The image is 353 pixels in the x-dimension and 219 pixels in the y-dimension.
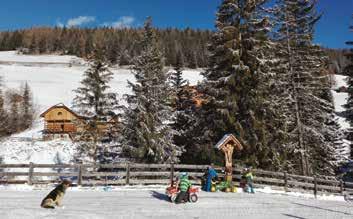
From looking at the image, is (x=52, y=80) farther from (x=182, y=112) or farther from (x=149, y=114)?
(x=149, y=114)

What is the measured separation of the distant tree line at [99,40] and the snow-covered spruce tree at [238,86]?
101 meters

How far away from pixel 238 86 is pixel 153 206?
500 inches

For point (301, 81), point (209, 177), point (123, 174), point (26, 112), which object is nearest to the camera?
point (209, 177)

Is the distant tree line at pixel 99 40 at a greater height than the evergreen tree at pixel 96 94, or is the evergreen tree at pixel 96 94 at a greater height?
the distant tree line at pixel 99 40

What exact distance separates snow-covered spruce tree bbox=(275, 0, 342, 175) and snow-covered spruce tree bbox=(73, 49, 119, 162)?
13221 millimetres

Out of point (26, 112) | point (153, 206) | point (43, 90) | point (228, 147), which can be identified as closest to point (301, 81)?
point (228, 147)

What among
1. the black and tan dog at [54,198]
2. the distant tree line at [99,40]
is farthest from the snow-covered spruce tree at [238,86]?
the distant tree line at [99,40]

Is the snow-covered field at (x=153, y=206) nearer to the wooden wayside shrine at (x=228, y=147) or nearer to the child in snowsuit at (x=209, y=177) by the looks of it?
the child in snowsuit at (x=209, y=177)

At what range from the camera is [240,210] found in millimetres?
16422

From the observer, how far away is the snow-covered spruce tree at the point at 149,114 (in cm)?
2683

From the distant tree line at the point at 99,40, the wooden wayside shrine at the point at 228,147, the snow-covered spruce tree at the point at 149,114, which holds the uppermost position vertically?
the distant tree line at the point at 99,40

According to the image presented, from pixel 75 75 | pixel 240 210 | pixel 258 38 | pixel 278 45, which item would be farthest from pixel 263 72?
pixel 75 75

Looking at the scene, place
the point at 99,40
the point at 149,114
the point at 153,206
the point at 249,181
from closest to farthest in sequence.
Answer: the point at 153,206, the point at 249,181, the point at 149,114, the point at 99,40

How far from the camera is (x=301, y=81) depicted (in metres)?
30.7
